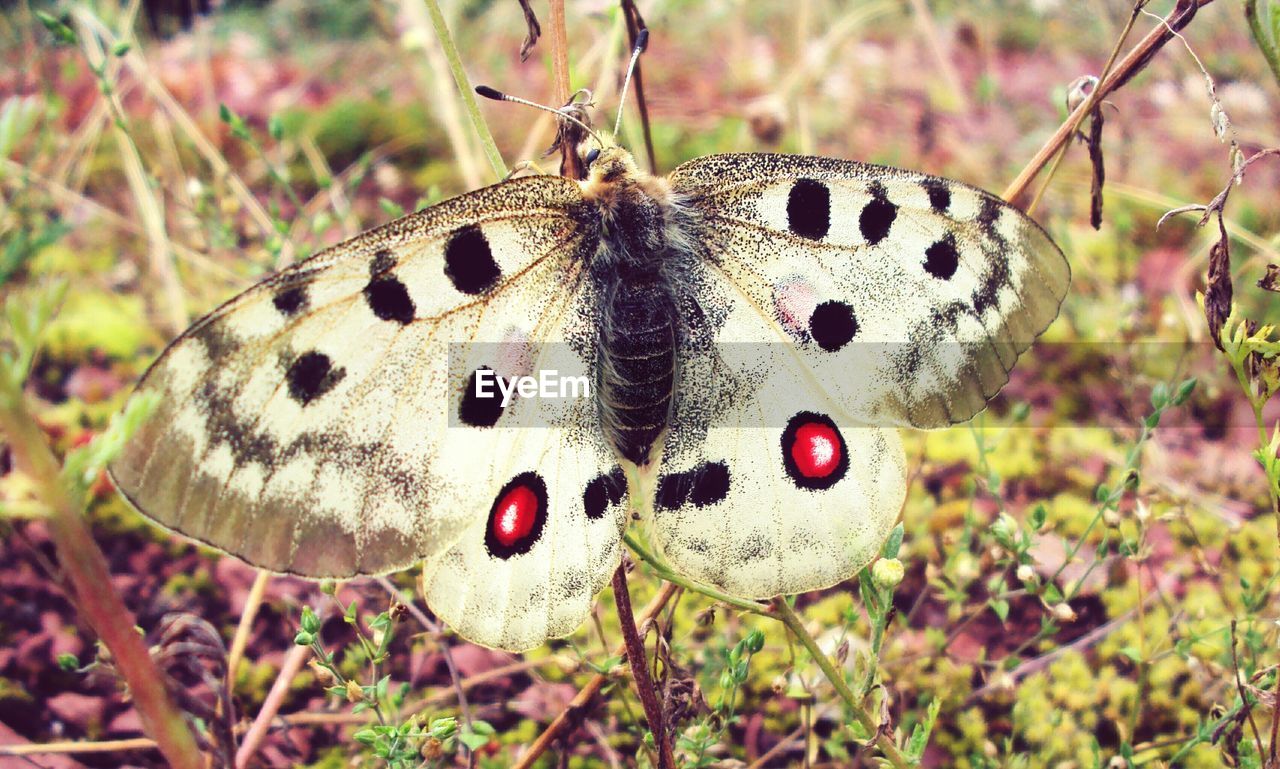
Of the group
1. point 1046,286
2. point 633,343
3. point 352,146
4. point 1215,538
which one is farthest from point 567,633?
point 352,146

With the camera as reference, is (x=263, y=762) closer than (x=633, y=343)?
No

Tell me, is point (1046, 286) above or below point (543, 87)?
below

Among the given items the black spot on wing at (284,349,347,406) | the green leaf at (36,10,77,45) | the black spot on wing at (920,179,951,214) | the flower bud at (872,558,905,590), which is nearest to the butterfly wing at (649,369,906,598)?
the flower bud at (872,558,905,590)

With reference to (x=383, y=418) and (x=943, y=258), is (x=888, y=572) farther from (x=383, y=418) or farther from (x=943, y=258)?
(x=383, y=418)

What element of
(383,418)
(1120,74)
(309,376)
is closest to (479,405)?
(383,418)

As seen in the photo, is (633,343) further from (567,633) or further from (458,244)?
(567,633)

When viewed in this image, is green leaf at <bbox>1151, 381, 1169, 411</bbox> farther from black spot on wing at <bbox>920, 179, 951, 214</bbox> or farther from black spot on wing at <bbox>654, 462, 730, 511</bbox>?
black spot on wing at <bbox>654, 462, 730, 511</bbox>

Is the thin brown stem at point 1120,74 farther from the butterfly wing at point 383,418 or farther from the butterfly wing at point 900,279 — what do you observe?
the butterfly wing at point 383,418
